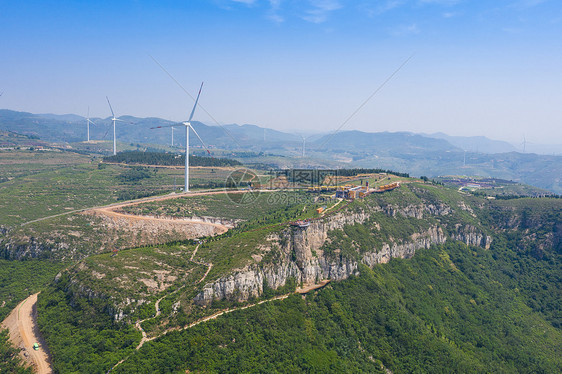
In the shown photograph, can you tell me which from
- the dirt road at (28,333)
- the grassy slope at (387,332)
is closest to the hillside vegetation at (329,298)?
the grassy slope at (387,332)

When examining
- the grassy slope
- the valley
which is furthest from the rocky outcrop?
the grassy slope

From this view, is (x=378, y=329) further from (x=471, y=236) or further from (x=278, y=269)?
(x=471, y=236)

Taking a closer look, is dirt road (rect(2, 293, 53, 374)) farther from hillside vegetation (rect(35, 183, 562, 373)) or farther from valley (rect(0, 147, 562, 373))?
hillside vegetation (rect(35, 183, 562, 373))

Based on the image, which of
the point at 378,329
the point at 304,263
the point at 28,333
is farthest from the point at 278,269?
the point at 28,333

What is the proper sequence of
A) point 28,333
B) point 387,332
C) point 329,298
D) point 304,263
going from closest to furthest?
point 28,333
point 387,332
point 329,298
point 304,263

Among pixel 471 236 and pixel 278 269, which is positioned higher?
Result: pixel 278 269

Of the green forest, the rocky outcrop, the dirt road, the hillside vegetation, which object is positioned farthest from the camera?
the rocky outcrop

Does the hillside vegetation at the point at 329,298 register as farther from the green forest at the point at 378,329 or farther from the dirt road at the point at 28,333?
the dirt road at the point at 28,333

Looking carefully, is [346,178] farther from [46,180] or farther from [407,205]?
[46,180]
